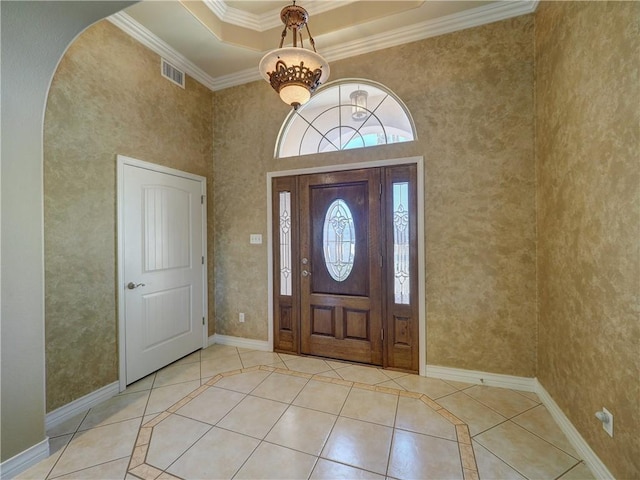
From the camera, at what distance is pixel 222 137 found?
11.5 feet

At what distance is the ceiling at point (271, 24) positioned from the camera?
2.42 meters

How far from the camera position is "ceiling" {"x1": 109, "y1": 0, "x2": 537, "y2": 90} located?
2418 mm

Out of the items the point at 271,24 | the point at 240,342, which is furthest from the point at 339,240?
the point at 271,24

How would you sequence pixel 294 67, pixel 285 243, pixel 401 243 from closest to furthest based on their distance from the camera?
1. pixel 294 67
2. pixel 401 243
3. pixel 285 243

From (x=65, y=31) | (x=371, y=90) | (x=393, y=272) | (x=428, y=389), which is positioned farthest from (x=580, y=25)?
(x=65, y=31)

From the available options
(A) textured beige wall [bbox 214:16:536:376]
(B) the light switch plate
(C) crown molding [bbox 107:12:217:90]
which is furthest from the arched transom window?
(C) crown molding [bbox 107:12:217:90]

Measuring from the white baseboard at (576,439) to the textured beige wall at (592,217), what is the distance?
1.8 inches

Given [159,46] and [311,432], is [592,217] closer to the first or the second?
[311,432]

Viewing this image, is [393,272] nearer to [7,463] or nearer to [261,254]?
[261,254]

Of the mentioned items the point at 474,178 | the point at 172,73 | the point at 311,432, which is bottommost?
the point at 311,432

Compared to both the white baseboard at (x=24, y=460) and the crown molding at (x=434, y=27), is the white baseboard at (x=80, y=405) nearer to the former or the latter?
the white baseboard at (x=24, y=460)

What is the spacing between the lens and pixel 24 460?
160 cm

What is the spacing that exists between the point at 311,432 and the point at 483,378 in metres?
1.68

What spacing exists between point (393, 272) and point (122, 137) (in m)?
2.89
